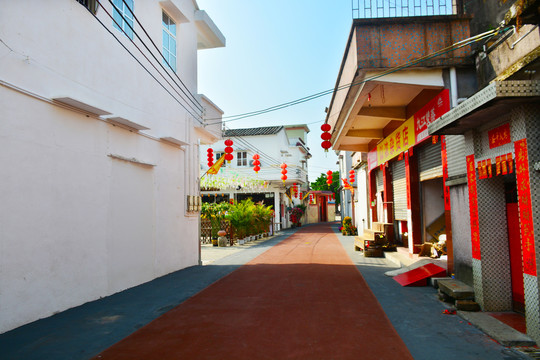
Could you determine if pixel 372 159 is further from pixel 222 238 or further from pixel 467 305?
pixel 467 305

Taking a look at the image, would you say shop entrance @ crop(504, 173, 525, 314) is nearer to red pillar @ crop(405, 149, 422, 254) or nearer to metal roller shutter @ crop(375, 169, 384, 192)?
red pillar @ crop(405, 149, 422, 254)

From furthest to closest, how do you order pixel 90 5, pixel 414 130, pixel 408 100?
pixel 408 100 < pixel 414 130 < pixel 90 5

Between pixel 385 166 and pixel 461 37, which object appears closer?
pixel 461 37

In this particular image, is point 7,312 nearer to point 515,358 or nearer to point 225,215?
point 515,358

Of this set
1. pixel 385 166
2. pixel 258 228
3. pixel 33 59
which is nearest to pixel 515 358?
pixel 33 59

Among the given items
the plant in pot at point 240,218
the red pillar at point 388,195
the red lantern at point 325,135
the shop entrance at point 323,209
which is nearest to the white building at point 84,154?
the red lantern at point 325,135

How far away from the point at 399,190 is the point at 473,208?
6613mm

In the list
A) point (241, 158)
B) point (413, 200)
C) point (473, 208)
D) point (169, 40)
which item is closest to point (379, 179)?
point (413, 200)

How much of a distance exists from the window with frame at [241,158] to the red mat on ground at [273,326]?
21.9 m

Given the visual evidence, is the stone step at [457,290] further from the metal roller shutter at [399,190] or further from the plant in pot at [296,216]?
the plant in pot at [296,216]

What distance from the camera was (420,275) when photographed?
7902 mm

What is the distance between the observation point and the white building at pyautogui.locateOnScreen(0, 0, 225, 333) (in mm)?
5332

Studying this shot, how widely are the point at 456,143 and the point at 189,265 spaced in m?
7.84

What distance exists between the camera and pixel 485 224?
572 centimetres
